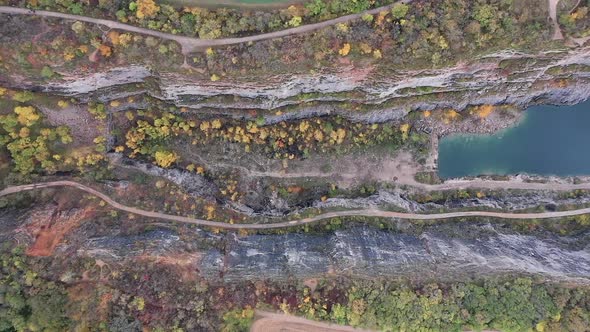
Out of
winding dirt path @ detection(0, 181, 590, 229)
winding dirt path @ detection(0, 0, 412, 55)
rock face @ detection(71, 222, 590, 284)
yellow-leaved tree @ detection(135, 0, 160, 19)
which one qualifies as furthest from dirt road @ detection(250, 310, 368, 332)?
yellow-leaved tree @ detection(135, 0, 160, 19)

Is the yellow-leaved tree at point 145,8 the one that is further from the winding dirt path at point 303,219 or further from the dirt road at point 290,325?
the dirt road at point 290,325

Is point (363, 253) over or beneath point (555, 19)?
beneath

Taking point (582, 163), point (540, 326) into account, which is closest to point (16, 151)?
point (540, 326)

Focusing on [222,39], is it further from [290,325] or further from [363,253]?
[290,325]

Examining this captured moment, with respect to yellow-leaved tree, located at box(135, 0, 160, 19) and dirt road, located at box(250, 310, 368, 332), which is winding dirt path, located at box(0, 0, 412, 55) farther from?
dirt road, located at box(250, 310, 368, 332)

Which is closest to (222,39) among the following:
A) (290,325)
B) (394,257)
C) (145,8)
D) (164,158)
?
(145,8)
